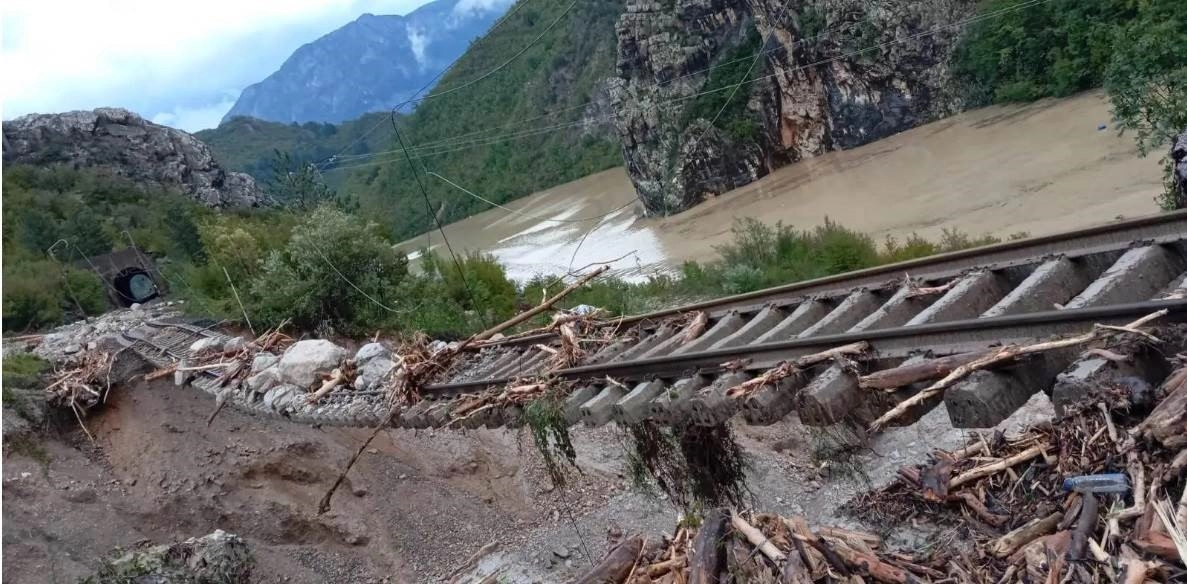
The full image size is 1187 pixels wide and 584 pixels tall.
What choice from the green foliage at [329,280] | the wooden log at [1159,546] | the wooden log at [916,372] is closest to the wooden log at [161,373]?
the green foliage at [329,280]

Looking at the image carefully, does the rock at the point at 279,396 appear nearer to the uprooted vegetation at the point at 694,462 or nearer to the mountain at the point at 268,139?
the uprooted vegetation at the point at 694,462

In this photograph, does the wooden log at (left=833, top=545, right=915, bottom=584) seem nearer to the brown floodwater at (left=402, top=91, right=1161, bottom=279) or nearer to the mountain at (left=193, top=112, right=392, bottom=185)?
the brown floodwater at (left=402, top=91, right=1161, bottom=279)

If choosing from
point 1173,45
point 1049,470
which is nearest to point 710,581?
point 1049,470

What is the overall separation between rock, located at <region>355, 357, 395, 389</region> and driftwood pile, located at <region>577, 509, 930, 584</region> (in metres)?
3.52

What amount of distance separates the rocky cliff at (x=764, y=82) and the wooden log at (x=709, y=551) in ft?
154

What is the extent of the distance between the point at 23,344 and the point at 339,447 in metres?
9.12

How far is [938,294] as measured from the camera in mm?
4246

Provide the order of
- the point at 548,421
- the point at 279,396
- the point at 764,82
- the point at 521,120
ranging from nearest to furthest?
the point at 548,421
the point at 279,396
the point at 764,82
the point at 521,120

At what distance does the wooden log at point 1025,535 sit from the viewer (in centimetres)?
422

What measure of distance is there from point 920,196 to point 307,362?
29.8 m

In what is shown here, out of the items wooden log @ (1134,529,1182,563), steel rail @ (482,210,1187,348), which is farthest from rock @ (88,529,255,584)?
wooden log @ (1134,529,1182,563)

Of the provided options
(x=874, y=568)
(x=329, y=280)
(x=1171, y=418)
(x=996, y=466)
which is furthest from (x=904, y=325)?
(x=329, y=280)

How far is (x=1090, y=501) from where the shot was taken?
3814mm

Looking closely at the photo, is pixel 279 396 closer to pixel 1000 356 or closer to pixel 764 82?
pixel 1000 356
